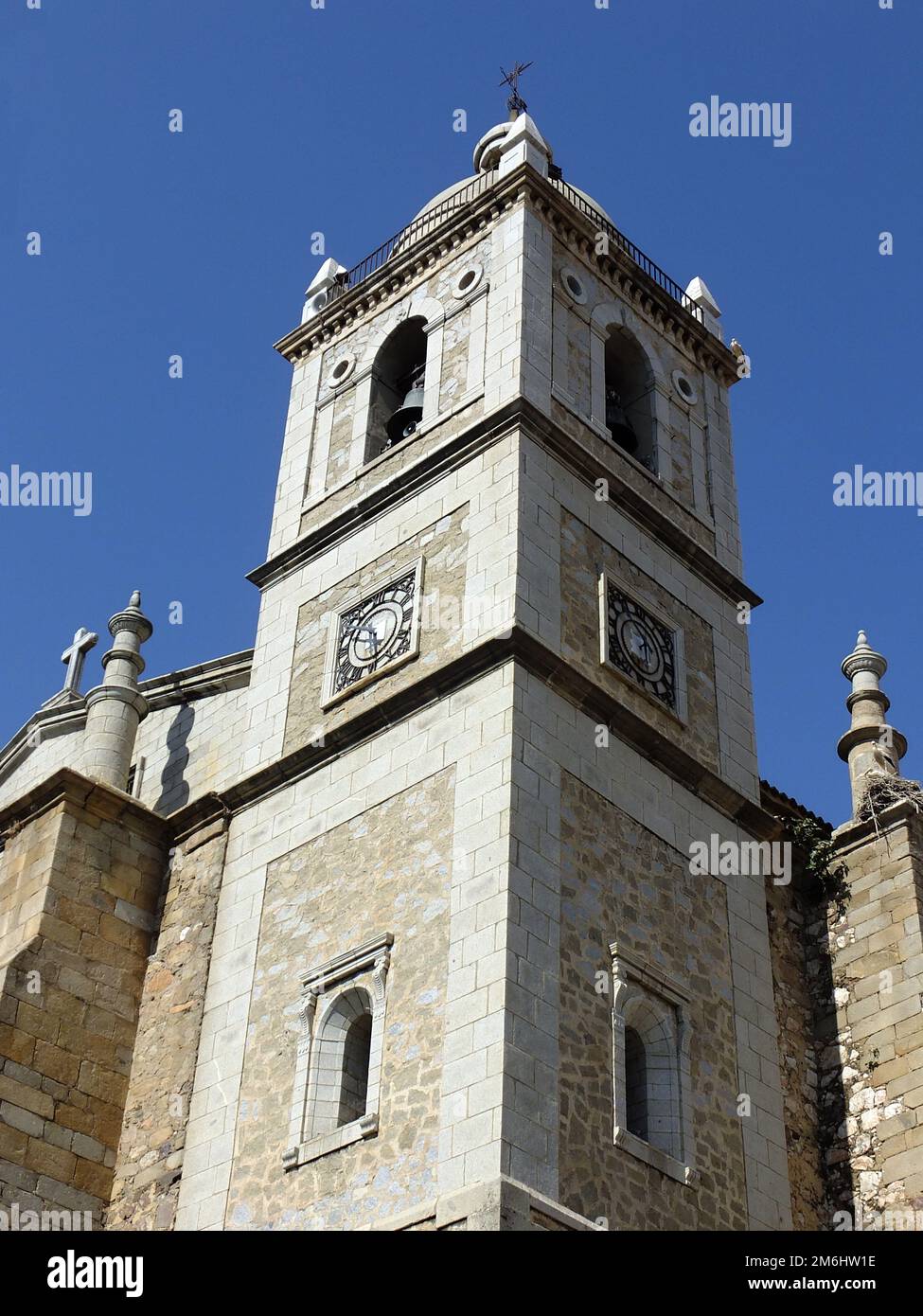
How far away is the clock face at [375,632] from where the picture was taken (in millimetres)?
21766

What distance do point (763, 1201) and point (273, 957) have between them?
17.9 ft

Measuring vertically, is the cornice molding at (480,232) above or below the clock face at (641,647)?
above

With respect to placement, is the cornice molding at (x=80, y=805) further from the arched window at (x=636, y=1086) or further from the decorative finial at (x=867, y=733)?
the decorative finial at (x=867, y=733)

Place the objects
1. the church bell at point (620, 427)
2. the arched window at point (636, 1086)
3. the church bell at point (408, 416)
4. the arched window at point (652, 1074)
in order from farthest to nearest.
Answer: the church bell at point (620, 427), the church bell at point (408, 416), the arched window at point (636, 1086), the arched window at point (652, 1074)

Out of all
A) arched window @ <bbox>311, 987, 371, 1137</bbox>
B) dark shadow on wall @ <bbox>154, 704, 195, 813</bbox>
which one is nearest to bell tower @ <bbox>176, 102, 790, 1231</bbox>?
arched window @ <bbox>311, 987, 371, 1137</bbox>

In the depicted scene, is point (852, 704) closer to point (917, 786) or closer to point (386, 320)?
point (917, 786)

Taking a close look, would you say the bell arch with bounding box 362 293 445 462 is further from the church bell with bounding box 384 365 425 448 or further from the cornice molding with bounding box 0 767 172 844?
the cornice molding with bounding box 0 767 172 844

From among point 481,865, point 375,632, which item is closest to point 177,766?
point 375,632

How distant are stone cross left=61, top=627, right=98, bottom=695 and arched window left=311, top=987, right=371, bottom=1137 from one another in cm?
1187

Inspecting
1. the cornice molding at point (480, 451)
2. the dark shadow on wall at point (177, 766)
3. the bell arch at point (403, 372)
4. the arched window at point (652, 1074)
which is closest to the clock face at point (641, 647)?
the cornice molding at point (480, 451)

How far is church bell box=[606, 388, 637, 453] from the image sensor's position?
25.5 meters

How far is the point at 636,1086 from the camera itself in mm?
19016

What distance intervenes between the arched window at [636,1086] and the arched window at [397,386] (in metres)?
9.13

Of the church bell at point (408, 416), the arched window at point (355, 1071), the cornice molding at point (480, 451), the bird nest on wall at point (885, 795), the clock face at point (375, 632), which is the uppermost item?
the church bell at point (408, 416)
